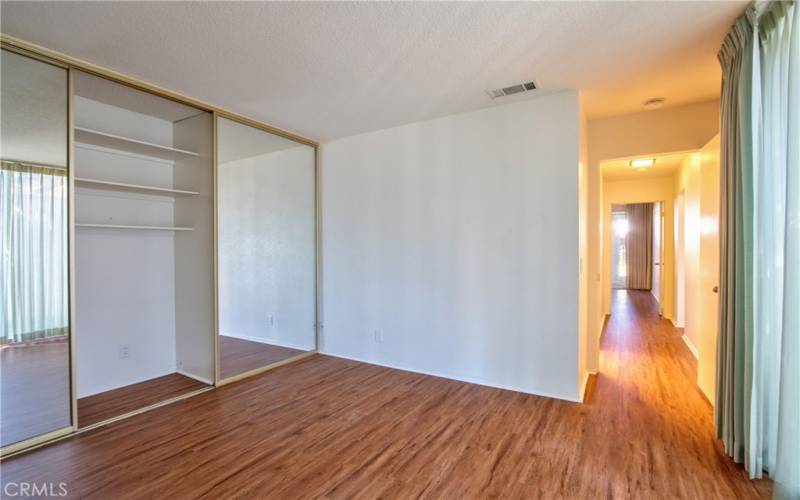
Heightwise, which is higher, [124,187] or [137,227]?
[124,187]

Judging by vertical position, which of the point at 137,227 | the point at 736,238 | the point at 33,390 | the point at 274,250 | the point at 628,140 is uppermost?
the point at 628,140

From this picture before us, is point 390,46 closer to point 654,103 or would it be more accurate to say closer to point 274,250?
point 654,103

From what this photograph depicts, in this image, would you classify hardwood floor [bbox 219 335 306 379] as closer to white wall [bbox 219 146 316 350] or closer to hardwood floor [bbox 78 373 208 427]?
white wall [bbox 219 146 316 350]

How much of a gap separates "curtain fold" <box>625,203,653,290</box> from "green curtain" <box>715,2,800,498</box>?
9.74 metres

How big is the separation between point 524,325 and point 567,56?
2209mm

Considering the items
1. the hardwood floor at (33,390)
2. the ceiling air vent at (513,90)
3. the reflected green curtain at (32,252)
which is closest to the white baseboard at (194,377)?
the hardwood floor at (33,390)

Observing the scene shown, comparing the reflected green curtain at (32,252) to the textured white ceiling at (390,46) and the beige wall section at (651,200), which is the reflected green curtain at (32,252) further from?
the beige wall section at (651,200)

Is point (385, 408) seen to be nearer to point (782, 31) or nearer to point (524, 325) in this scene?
point (524, 325)

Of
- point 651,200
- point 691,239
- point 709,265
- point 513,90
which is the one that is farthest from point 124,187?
point 651,200

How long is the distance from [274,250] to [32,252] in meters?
2.20

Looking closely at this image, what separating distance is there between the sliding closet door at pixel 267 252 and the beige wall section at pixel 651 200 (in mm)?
5498

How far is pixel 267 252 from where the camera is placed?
4.38 m

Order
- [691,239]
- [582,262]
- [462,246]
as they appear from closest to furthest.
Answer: [582,262]
[462,246]
[691,239]

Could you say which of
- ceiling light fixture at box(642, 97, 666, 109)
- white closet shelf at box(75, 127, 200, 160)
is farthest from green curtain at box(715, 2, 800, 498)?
white closet shelf at box(75, 127, 200, 160)
